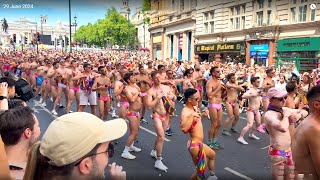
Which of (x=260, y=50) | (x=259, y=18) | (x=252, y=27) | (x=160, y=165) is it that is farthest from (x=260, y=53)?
(x=160, y=165)

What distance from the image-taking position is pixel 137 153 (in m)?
6.91

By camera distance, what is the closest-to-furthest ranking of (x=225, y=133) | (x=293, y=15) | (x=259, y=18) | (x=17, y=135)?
1. (x=17, y=135)
2. (x=225, y=133)
3. (x=293, y=15)
4. (x=259, y=18)

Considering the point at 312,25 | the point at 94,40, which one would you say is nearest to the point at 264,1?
the point at 312,25

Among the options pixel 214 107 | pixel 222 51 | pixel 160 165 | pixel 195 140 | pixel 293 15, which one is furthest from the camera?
pixel 222 51

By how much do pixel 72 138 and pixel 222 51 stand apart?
26893 millimetres

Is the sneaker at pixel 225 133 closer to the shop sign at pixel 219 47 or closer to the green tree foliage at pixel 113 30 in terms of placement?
the shop sign at pixel 219 47

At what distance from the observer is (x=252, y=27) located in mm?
23172

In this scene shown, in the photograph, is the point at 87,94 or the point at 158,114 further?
the point at 87,94

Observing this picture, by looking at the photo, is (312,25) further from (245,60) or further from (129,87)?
(129,87)

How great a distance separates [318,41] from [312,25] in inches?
41.5

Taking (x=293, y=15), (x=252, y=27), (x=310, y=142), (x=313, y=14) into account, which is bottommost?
(x=310, y=142)

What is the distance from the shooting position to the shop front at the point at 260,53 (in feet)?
73.4

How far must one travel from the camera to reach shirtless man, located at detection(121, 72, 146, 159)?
21.5 feet

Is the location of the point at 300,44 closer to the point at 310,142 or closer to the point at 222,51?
the point at 222,51
